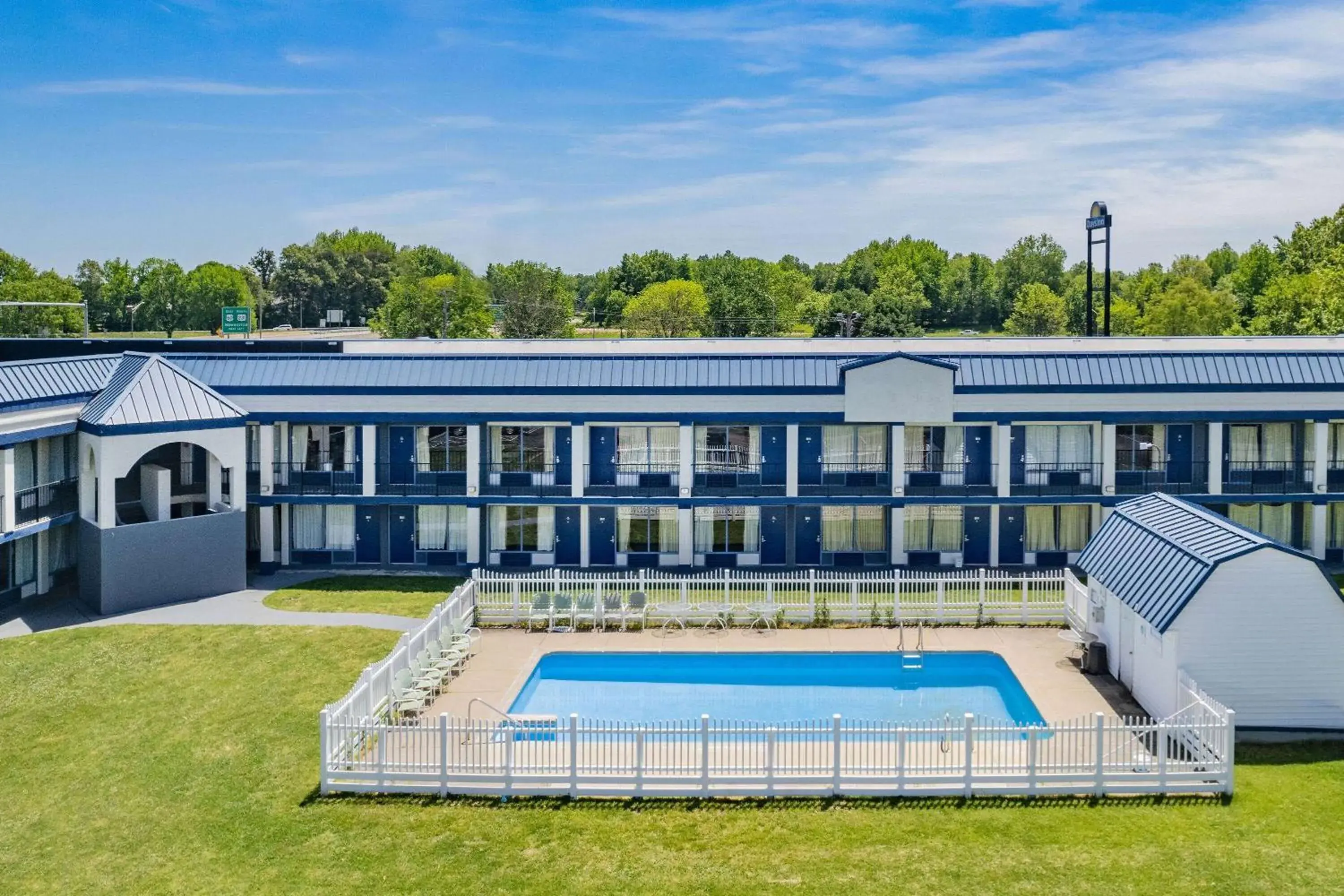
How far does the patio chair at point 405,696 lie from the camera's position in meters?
25.0

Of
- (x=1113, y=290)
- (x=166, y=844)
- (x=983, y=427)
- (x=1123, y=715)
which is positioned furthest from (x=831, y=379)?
(x=1113, y=290)

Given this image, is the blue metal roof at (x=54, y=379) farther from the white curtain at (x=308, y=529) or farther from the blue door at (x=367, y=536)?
the blue door at (x=367, y=536)

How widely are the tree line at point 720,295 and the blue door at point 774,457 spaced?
3915 centimetres

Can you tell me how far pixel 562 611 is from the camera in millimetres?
33125

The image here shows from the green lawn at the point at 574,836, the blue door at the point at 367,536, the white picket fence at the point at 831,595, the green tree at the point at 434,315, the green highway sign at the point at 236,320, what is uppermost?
the green tree at the point at 434,315

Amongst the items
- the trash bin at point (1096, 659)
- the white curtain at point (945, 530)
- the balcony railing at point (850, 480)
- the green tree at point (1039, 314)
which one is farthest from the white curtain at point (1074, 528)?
the green tree at point (1039, 314)

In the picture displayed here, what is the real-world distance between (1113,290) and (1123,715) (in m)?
129

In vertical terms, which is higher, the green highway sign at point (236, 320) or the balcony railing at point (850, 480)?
the green highway sign at point (236, 320)

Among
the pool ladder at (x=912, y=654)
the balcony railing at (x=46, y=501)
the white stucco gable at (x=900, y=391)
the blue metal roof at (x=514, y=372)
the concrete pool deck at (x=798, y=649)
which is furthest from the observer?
the blue metal roof at (x=514, y=372)

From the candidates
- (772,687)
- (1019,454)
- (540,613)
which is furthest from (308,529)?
(1019,454)

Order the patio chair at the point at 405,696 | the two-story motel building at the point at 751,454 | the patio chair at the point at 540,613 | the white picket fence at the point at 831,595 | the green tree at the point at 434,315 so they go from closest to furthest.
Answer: the patio chair at the point at 405,696, the patio chair at the point at 540,613, the white picket fence at the point at 831,595, the two-story motel building at the point at 751,454, the green tree at the point at 434,315

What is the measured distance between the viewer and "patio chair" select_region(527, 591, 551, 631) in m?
32.9

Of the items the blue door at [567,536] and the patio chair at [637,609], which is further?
the blue door at [567,536]

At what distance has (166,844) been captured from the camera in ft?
64.1
